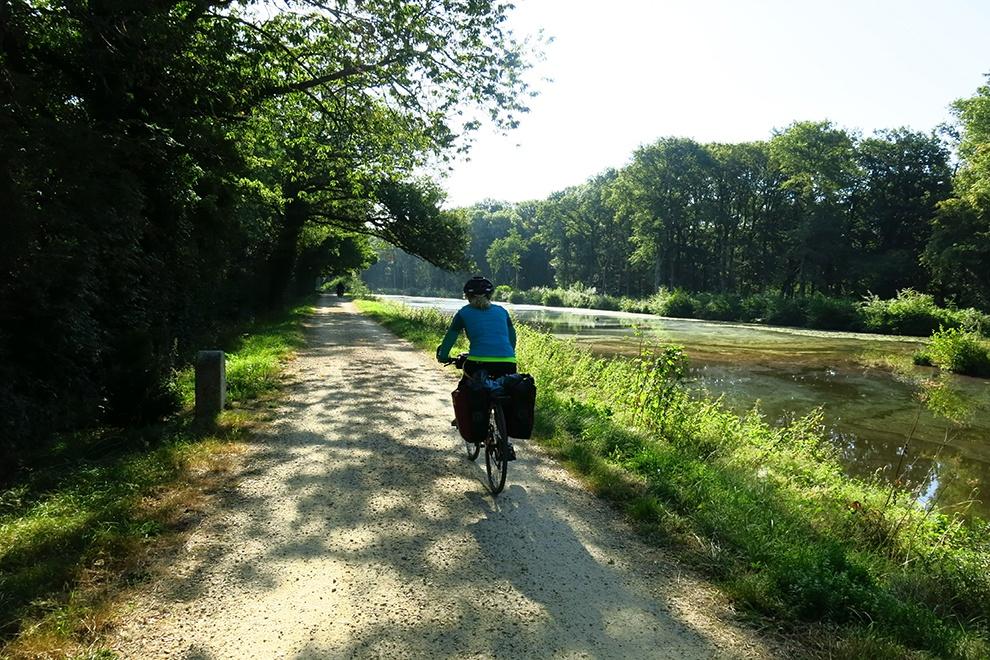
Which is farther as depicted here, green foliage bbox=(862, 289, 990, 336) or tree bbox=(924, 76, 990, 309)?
tree bbox=(924, 76, 990, 309)

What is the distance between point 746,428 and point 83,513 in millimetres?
8797

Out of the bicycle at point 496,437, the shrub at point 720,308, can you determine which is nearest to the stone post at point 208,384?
the bicycle at point 496,437

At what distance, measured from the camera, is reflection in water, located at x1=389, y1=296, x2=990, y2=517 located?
8.66 m

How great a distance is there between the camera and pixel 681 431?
8.31 meters

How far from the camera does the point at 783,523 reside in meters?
4.86

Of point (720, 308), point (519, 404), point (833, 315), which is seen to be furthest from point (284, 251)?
point (720, 308)

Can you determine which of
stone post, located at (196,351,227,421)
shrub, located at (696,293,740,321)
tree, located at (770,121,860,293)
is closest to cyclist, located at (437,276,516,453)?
stone post, located at (196,351,227,421)

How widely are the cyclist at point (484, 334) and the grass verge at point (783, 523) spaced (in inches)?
63.7

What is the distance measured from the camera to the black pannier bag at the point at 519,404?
5.14 m

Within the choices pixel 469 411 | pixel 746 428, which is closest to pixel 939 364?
pixel 746 428

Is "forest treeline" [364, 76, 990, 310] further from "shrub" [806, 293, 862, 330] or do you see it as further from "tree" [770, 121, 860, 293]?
"shrub" [806, 293, 862, 330]

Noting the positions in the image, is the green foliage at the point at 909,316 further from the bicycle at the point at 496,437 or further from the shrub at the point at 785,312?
A: the bicycle at the point at 496,437

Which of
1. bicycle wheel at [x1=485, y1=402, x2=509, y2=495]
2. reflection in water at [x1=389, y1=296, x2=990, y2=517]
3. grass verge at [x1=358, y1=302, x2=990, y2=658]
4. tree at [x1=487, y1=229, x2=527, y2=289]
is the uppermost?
tree at [x1=487, y1=229, x2=527, y2=289]

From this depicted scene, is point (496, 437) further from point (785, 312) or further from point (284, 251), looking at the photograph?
point (785, 312)
